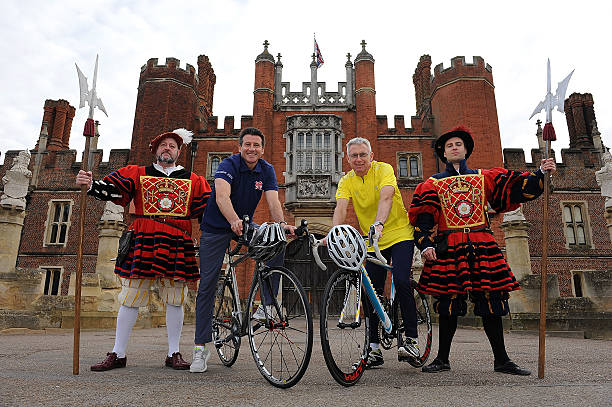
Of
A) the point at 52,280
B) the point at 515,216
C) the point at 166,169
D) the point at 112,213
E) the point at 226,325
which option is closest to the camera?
the point at 226,325

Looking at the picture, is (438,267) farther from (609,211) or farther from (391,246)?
(609,211)

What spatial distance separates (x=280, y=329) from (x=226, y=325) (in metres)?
0.87

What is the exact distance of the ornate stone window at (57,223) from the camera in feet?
57.2

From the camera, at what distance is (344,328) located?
2.75 metres

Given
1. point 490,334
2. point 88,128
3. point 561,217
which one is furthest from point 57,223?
point 561,217

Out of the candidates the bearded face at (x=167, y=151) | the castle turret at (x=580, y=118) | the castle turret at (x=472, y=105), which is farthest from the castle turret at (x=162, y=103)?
the castle turret at (x=580, y=118)

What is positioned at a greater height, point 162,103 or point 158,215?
point 162,103

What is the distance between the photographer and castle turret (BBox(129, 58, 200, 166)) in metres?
17.3

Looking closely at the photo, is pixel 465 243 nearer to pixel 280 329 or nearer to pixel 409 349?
pixel 409 349

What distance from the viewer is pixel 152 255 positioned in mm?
3266

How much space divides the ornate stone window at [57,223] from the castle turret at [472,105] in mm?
16405

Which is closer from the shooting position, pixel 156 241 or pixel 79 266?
pixel 79 266

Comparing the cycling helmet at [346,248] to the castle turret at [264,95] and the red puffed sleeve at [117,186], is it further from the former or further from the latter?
the castle turret at [264,95]

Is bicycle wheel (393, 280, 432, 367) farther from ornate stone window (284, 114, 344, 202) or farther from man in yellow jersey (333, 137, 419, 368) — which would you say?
ornate stone window (284, 114, 344, 202)
